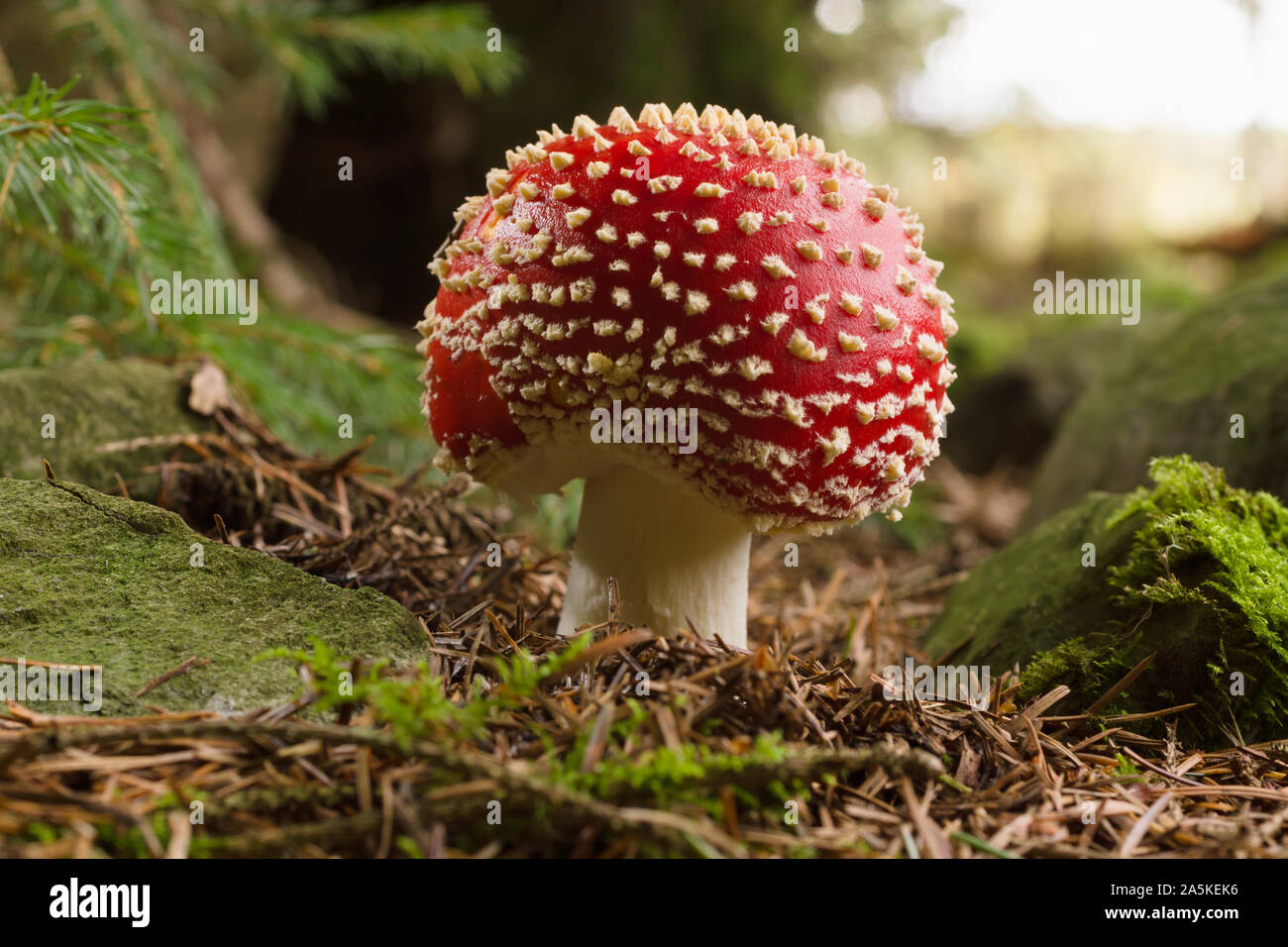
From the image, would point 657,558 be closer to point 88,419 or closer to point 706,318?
point 706,318

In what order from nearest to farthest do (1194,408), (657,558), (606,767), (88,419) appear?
(606,767), (657,558), (88,419), (1194,408)

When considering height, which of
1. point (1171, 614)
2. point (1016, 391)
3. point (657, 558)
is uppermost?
point (1016, 391)

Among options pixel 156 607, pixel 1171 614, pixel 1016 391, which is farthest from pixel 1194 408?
pixel 156 607

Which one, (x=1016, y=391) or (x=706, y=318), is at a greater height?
(x=1016, y=391)

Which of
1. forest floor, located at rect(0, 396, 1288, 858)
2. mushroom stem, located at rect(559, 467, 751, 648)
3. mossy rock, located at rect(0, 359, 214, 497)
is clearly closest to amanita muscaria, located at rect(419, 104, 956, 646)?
mushroom stem, located at rect(559, 467, 751, 648)

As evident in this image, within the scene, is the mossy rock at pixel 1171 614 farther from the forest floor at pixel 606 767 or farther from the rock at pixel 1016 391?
the rock at pixel 1016 391

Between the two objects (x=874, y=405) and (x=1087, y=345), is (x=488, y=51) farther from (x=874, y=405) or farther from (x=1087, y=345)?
(x=1087, y=345)

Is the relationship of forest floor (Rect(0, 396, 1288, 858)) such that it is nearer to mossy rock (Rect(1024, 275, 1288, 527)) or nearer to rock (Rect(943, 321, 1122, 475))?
mossy rock (Rect(1024, 275, 1288, 527))

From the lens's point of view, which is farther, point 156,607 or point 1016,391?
point 1016,391
